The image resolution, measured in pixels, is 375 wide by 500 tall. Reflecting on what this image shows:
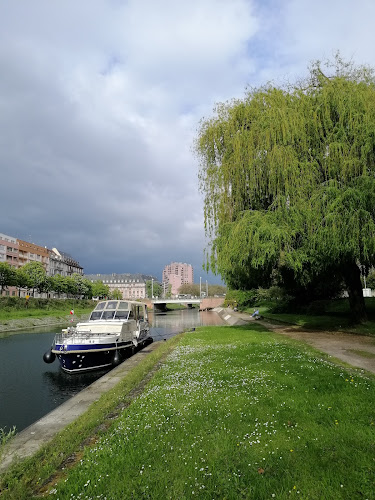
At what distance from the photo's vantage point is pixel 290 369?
35.7 ft

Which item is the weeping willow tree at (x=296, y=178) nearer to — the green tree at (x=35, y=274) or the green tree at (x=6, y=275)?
the green tree at (x=6, y=275)

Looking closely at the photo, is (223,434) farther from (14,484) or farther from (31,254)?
(31,254)

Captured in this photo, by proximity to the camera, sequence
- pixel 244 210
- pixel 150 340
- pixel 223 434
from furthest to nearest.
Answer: pixel 150 340
pixel 244 210
pixel 223 434

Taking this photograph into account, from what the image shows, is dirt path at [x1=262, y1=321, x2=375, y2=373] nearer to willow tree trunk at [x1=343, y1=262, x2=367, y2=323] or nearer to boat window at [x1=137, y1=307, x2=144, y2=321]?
willow tree trunk at [x1=343, y1=262, x2=367, y2=323]

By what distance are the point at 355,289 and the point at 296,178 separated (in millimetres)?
8675

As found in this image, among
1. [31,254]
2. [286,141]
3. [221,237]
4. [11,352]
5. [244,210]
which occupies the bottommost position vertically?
[11,352]

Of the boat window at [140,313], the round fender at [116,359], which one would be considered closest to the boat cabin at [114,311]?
the boat window at [140,313]

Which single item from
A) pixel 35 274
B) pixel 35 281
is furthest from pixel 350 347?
pixel 35 274

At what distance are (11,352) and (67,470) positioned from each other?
1029 inches

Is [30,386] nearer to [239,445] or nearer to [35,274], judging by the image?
[239,445]

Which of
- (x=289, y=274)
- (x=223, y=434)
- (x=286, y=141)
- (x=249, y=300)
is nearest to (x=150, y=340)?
(x=289, y=274)

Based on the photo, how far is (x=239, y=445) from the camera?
5.72 meters

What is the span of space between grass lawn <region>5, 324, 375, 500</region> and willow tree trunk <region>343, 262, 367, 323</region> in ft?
42.6

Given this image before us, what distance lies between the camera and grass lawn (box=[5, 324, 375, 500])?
463 cm
